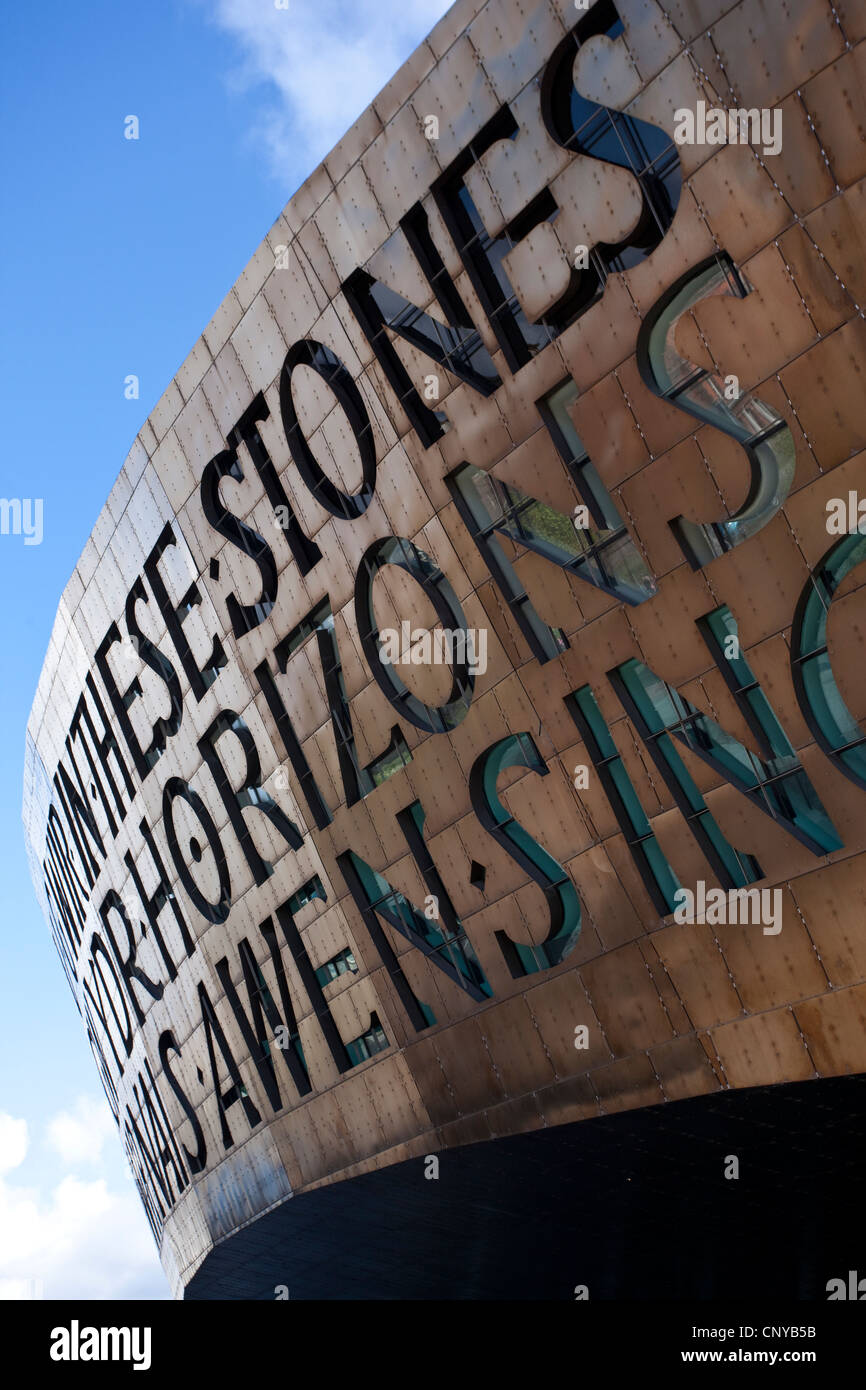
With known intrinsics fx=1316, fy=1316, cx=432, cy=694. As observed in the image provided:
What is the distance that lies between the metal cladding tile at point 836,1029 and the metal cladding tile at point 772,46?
10671 mm

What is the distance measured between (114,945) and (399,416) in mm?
23311

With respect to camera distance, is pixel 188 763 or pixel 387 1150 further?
pixel 188 763

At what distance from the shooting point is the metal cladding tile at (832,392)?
14.9 meters

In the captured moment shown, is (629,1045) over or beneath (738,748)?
beneath

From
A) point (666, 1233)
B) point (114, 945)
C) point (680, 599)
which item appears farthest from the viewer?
point (114, 945)

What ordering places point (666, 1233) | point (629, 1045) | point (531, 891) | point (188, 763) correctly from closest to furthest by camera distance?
point (629, 1045) < point (531, 891) < point (666, 1233) < point (188, 763)

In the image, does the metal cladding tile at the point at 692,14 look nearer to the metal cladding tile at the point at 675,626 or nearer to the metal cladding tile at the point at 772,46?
the metal cladding tile at the point at 772,46

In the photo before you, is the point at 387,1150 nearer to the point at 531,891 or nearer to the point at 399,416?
the point at 531,891

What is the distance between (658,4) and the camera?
16.2 metres

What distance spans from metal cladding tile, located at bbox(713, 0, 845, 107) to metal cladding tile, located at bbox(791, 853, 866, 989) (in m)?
9.09

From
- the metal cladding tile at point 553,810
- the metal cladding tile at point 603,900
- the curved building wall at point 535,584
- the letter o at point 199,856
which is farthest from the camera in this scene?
the letter o at point 199,856

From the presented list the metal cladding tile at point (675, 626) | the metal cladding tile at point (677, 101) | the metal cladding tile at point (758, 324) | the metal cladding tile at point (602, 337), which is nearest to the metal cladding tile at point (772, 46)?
the metal cladding tile at point (677, 101)

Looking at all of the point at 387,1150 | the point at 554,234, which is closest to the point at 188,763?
the point at 387,1150

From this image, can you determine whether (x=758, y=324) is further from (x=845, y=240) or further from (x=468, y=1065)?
(x=468, y=1065)
